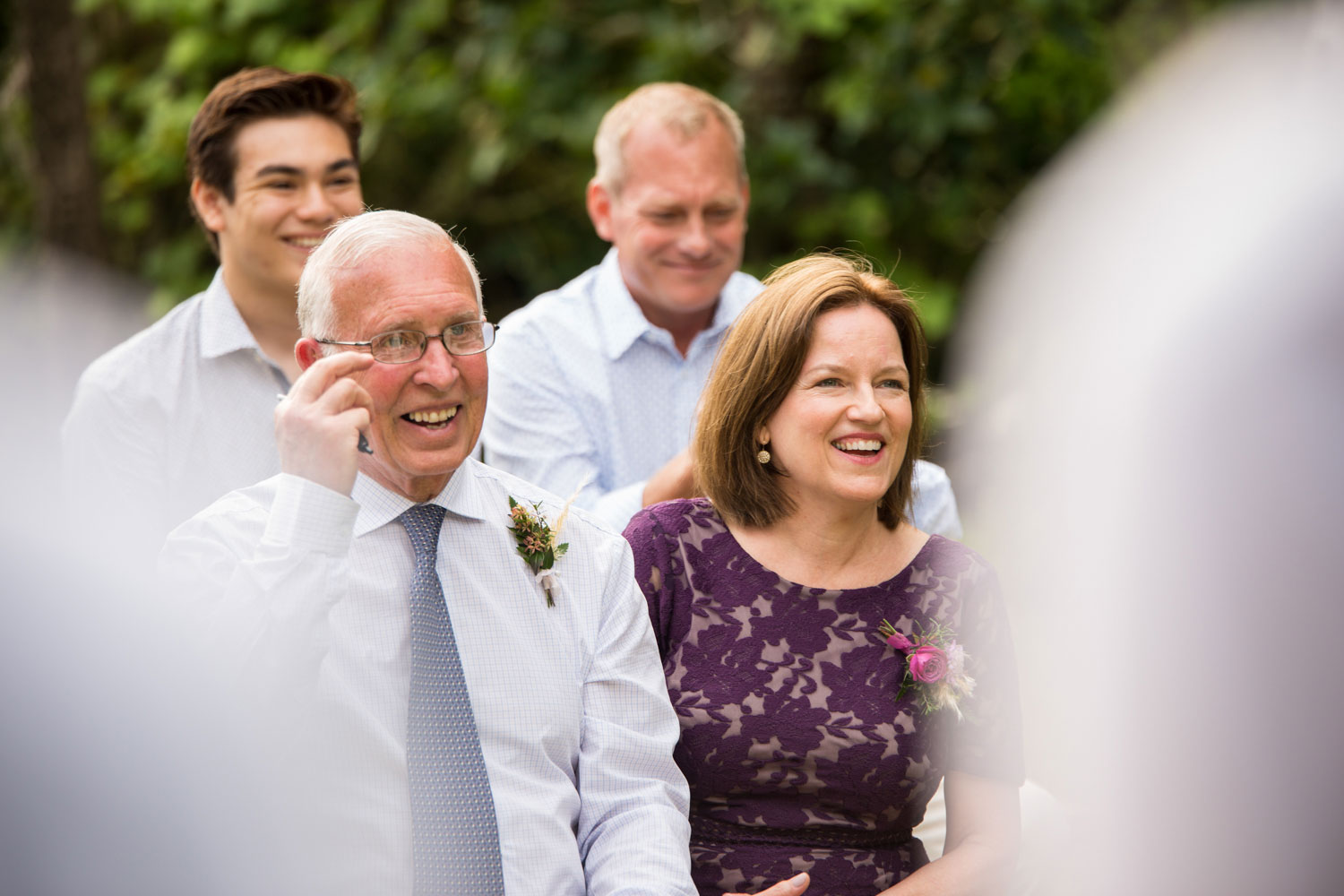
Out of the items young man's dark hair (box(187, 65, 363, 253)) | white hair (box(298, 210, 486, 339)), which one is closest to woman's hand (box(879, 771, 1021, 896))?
white hair (box(298, 210, 486, 339))

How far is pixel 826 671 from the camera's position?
237 centimetres

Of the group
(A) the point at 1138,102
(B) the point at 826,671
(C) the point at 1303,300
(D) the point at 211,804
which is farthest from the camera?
(A) the point at 1138,102

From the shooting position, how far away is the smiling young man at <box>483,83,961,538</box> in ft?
10.8

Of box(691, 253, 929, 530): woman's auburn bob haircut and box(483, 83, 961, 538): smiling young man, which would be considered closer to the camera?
box(691, 253, 929, 530): woman's auburn bob haircut

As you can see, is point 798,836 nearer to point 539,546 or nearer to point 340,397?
point 539,546

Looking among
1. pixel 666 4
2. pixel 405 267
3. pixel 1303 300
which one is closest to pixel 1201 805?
pixel 1303 300

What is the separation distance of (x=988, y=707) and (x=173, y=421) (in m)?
1.84

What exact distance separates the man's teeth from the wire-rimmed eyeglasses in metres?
0.08

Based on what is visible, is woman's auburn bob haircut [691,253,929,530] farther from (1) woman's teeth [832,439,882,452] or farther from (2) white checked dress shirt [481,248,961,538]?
(2) white checked dress shirt [481,248,961,538]

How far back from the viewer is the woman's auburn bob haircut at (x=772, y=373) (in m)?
2.47

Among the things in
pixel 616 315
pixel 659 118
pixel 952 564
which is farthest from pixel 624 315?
pixel 952 564

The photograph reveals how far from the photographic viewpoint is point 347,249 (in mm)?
2113

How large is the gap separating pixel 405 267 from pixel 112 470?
3.85 ft

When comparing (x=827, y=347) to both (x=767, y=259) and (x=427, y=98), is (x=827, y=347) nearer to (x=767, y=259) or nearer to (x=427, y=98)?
(x=767, y=259)
